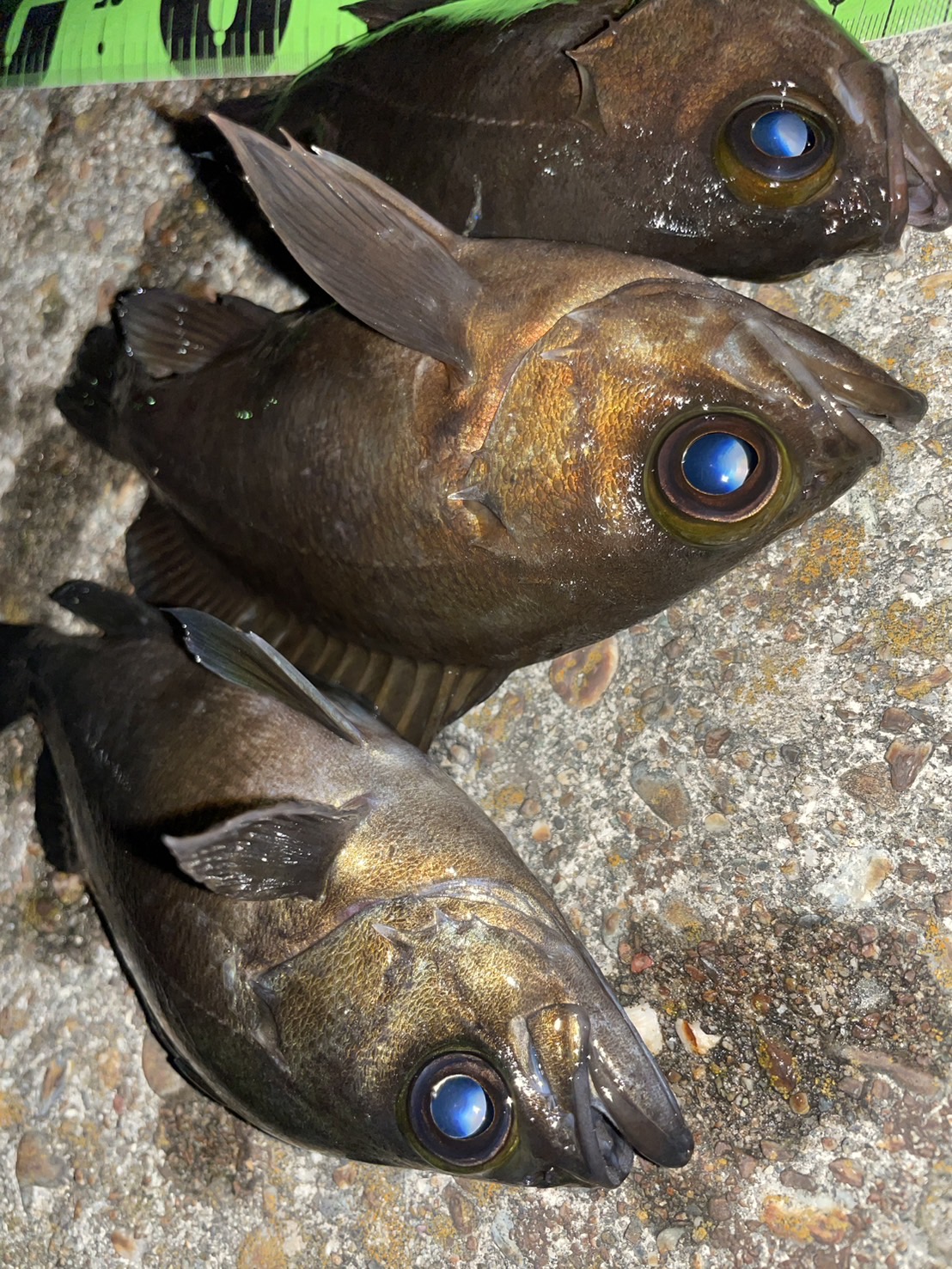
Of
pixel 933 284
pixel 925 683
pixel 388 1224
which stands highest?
pixel 933 284

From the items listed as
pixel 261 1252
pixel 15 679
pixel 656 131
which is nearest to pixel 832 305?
pixel 656 131

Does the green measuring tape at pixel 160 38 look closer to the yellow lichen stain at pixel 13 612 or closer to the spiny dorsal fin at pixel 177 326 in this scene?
the spiny dorsal fin at pixel 177 326

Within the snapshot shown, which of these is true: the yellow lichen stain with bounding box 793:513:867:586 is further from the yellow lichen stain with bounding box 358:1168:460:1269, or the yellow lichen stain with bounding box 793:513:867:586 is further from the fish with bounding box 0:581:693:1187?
the yellow lichen stain with bounding box 358:1168:460:1269

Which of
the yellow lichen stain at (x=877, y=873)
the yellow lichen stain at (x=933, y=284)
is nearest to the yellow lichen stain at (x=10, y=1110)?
the yellow lichen stain at (x=877, y=873)

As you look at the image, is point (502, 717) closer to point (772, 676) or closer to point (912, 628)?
point (772, 676)

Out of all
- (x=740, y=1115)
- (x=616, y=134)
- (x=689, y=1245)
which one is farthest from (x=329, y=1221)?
(x=616, y=134)

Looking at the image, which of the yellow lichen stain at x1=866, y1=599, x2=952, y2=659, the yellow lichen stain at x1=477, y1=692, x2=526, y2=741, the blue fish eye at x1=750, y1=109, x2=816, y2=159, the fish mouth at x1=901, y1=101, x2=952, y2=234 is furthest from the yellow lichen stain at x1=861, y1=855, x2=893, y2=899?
the blue fish eye at x1=750, y1=109, x2=816, y2=159

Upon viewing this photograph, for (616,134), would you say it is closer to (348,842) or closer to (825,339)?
(825,339)

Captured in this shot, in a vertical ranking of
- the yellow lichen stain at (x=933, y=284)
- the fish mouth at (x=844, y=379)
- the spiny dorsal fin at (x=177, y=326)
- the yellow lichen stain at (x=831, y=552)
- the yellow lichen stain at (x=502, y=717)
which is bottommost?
the yellow lichen stain at (x=502, y=717)
